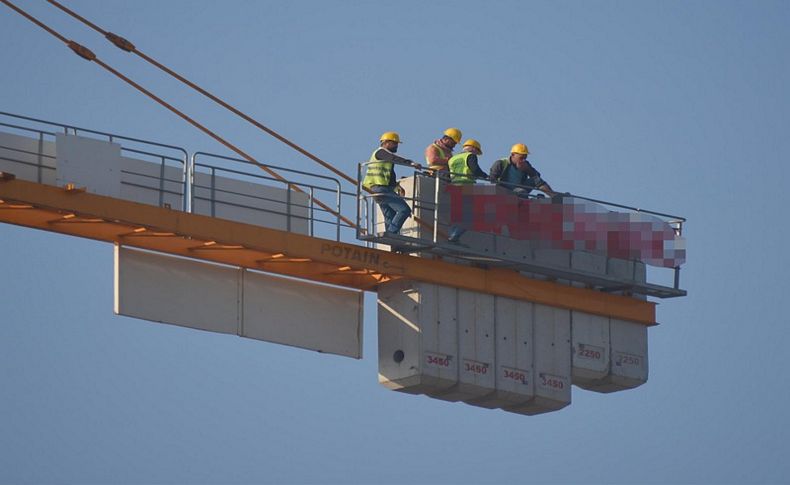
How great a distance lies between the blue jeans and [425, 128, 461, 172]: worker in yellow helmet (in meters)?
1.64

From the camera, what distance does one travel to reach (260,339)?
43469mm

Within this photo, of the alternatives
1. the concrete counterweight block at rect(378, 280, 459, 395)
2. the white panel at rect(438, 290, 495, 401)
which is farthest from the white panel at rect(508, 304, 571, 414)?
the concrete counterweight block at rect(378, 280, 459, 395)

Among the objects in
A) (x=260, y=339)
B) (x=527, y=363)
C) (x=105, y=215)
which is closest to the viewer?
(x=105, y=215)

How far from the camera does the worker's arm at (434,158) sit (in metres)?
45.7

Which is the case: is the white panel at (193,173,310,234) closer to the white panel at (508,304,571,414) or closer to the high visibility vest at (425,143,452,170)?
the high visibility vest at (425,143,452,170)

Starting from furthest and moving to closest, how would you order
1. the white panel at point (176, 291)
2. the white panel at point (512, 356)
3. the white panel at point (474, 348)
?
the white panel at point (512, 356), the white panel at point (474, 348), the white panel at point (176, 291)

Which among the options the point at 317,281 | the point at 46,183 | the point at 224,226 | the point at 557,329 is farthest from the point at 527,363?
the point at 46,183

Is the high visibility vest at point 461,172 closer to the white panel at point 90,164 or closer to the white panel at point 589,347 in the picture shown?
the white panel at point 589,347

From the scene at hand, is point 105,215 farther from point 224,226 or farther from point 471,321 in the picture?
point 471,321

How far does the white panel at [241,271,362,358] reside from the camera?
143ft

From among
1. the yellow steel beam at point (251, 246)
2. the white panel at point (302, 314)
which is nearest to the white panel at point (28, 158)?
the yellow steel beam at point (251, 246)

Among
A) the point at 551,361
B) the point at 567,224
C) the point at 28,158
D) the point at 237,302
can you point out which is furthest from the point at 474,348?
the point at 28,158

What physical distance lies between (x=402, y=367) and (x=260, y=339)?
3.05 meters

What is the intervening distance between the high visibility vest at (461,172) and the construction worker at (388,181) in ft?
3.85
